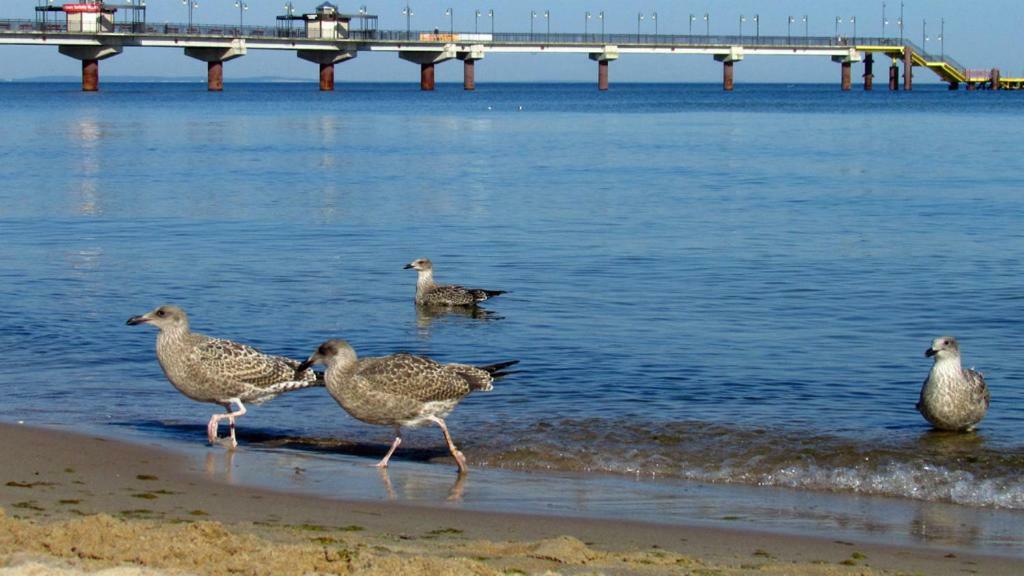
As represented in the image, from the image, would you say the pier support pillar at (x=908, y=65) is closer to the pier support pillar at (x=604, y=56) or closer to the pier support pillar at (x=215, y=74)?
the pier support pillar at (x=604, y=56)

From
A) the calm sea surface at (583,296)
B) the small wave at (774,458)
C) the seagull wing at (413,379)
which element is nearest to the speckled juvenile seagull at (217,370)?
the calm sea surface at (583,296)

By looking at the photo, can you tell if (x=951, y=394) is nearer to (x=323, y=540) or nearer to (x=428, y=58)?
(x=323, y=540)

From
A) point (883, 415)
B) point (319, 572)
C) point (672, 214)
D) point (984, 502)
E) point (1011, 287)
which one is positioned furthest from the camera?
point (672, 214)

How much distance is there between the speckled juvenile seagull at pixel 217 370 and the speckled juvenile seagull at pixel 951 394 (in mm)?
4148

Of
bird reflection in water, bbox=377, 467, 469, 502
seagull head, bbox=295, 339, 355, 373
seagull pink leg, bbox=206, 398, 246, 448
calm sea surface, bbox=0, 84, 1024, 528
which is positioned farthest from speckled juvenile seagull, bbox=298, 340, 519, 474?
seagull pink leg, bbox=206, 398, 246, 448

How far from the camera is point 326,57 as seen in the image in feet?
428

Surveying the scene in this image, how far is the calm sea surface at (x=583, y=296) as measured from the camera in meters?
10.2

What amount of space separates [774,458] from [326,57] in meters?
124

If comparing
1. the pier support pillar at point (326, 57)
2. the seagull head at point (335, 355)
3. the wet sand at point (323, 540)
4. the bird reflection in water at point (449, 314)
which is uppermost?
the pier support pillar at point (326, 57)

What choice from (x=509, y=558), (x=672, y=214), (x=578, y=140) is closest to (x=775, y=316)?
(x=509, y=558)

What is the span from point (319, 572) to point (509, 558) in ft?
3.06

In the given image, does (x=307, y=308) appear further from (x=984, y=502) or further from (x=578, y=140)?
(x=578, y=140)

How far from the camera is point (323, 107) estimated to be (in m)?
94.6

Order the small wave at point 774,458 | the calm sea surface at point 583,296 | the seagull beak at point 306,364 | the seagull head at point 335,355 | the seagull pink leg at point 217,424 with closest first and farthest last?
the small wave at point 774,458 < the seagull head at point 335,355 < the seagull beak at point 306,364 < the seagull pink leg at point 217,424 < the calm sea surface at point 583,296
